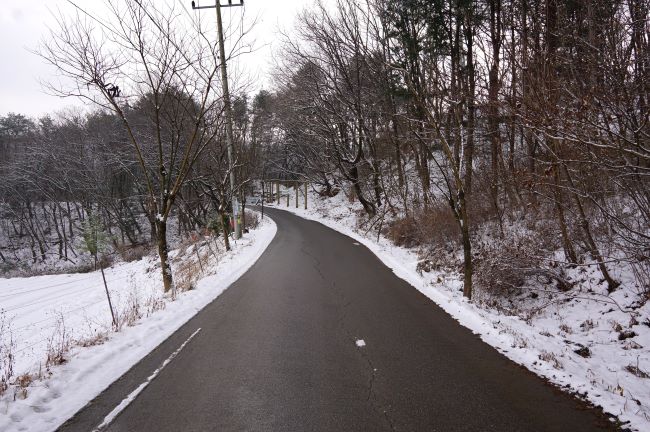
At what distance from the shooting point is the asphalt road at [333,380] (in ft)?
Result: 11.7

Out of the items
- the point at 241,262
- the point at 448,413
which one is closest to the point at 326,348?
the point at 448,413

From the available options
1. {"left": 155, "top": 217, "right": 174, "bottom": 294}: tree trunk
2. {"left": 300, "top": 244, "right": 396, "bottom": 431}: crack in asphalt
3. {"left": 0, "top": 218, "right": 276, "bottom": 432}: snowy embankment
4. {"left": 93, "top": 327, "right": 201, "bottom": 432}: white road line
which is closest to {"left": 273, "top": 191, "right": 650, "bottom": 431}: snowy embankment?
{"left": 300, "top": 244, "right": 396, "bottom": 431}: crack in asphalt

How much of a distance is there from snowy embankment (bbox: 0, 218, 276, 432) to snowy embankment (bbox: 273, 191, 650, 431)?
5002 mm

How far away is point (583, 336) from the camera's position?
588cm

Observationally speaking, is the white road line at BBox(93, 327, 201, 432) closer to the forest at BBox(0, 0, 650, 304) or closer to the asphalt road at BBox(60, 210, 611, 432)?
the asphalt road at BBox(60, 210, 611, 432)

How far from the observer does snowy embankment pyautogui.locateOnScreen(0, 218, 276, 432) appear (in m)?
3.96

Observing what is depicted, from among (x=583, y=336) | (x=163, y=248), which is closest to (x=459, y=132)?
(x=583, y=336)

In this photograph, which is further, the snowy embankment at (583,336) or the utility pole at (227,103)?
the utility pole at (227,103)

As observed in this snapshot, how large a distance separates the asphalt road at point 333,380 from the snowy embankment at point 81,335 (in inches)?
11.4

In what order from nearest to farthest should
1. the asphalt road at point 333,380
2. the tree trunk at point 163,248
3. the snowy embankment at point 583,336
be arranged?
the asphalt road at point 333,380
the snowy embankment at point 583,336
the tree trunk at point 163,248

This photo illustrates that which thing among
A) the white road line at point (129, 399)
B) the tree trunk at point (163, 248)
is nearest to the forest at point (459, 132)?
the tree trunk at point (163, 248)

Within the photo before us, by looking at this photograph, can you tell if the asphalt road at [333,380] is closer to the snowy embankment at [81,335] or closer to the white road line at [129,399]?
the white road line at [129,399]

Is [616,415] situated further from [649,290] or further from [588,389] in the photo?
[649,290]

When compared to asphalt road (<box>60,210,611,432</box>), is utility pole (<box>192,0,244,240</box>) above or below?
above
